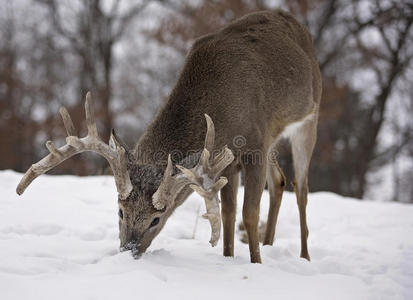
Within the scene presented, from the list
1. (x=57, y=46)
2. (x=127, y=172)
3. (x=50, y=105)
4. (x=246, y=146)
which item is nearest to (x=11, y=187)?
(x=127, y=172)

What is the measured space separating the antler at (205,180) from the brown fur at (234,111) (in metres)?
0.14

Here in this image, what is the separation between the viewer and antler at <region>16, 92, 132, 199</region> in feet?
12.3

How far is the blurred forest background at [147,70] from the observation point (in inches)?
525

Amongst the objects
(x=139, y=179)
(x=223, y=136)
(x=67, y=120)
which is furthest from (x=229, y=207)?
(x=67, y=120)

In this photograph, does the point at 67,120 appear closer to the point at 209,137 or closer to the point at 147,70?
the point at 209,137

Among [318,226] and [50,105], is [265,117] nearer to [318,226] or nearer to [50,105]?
[318,226]

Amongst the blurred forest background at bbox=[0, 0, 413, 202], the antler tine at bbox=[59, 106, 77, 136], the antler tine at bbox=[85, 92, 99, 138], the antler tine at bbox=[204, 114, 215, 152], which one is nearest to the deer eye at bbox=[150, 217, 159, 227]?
the antler tine at bbox=[204, 114, 215, 152]

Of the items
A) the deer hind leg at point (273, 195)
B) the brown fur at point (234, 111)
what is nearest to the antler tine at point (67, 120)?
the brown fur at point (234, 111)

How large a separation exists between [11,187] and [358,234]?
4689 mm

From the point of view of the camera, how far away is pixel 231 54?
479cm

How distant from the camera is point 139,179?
12.6 feet

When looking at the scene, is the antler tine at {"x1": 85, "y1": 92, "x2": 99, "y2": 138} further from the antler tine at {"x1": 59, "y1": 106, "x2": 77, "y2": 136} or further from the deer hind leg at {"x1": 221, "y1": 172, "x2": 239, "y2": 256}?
the deer hind leg at {"x1": 221, "y1": 172, "x2": 239, "y2": 256}

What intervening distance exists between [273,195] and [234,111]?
67.2 inches

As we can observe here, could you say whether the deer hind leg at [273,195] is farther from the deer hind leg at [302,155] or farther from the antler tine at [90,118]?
the antler tine at [90,118]
